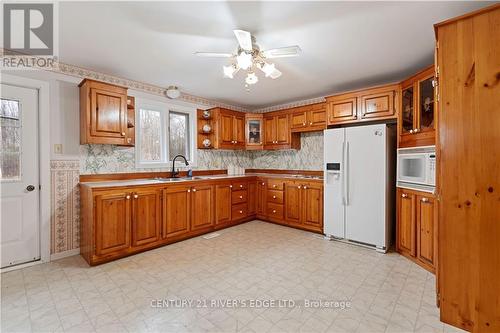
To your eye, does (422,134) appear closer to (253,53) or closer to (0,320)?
(253,53)

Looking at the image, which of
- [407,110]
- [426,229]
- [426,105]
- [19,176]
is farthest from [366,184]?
[19,176]

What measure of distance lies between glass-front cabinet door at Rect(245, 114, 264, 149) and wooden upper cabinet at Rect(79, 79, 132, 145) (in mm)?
2458

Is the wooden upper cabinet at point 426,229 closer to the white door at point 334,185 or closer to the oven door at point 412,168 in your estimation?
the oven door at point 412,168

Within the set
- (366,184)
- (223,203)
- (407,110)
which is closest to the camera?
(407,110)

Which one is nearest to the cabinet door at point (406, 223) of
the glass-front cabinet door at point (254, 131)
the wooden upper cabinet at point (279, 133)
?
the wooden upper cabinet at point (279, 133)

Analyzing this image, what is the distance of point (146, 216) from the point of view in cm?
316

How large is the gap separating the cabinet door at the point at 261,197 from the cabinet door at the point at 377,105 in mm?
2209

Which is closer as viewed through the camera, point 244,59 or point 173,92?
point 244,59

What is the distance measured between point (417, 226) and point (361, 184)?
2.73 feet

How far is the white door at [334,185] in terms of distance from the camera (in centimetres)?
353

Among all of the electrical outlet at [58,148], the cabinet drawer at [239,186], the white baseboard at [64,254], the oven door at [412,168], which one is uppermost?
the electrical outlet at [58,148]

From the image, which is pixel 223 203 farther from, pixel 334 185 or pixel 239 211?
pixel 334 185

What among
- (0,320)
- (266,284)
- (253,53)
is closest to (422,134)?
(253,53)

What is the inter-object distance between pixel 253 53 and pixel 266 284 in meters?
2.30
